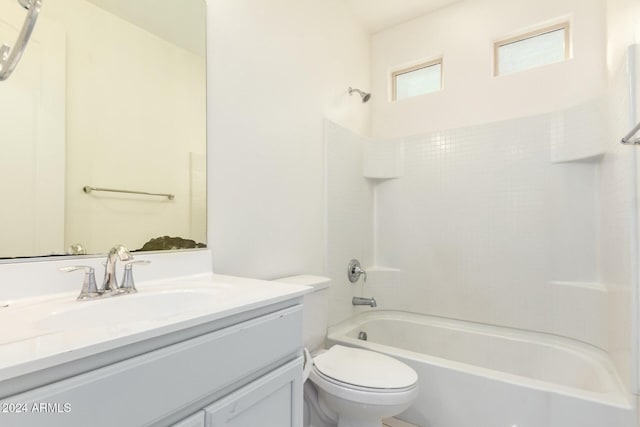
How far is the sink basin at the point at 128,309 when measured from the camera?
78 centimetres

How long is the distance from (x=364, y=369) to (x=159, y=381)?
41.6 inches

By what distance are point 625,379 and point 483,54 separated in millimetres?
2094

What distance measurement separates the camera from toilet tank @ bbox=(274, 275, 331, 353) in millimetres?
1545

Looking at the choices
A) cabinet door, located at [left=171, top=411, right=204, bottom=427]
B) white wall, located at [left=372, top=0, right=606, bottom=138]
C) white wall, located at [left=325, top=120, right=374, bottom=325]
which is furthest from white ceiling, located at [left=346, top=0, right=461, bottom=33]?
cabinet door, located at [left=171, top=411, right=204, bottom=427]

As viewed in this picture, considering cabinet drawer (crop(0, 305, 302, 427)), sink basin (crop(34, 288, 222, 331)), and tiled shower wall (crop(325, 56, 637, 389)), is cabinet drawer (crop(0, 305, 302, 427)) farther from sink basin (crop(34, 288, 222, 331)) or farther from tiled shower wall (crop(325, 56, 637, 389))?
tiled shower wall (crop(325, 56, 637, 389))

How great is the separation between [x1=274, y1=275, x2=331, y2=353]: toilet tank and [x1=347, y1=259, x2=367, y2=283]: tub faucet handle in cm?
69

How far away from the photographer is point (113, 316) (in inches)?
35.3

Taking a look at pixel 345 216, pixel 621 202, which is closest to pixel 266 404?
pixel 345 216

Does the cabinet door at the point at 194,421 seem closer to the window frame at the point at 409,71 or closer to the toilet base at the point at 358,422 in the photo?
the toilet base at the point at 358,422

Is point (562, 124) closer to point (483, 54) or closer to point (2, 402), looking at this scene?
point (483, 54)

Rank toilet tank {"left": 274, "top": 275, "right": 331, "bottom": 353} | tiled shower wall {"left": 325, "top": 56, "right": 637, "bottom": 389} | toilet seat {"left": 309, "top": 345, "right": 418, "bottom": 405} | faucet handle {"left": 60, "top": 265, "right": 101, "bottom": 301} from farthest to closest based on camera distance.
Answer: tiled shower wall {"left": 325, "top": 56, "right": 637, "bottom": 389}, toilet tank {"left": 274, "top": 275, "right": 331, "bottom": 353}, toilet seat {"left": 309, "top": 345, "right": 418, "bottom": 405}, faucet handle {"left": 60, "top": 265, "right": 101, "bottom": 301}

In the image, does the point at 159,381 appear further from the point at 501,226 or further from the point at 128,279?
the point at 501,226

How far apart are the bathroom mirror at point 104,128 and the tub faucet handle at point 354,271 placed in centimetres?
128

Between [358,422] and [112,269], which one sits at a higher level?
[112,269]
